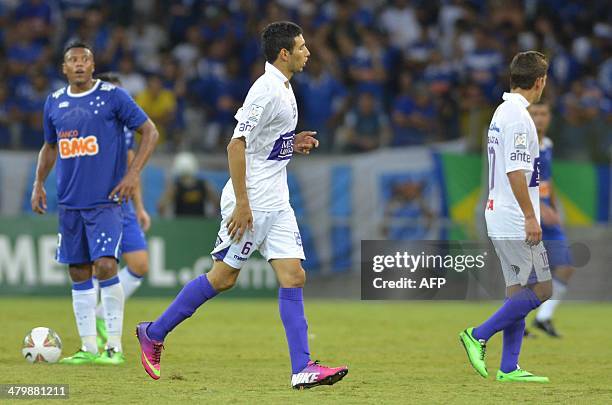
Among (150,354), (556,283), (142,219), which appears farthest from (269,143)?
(556,283)

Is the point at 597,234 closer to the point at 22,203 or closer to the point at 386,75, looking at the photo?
the point at 386,75

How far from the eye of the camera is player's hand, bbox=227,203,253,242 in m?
7.66

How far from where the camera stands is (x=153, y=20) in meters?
21.6

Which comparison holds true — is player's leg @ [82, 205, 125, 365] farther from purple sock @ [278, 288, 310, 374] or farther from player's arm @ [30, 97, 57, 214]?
purple sock @ [278, 288, 310, 374]

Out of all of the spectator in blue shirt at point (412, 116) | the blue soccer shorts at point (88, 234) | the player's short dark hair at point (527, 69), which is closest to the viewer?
the player's short dark hair at point (527, 69)

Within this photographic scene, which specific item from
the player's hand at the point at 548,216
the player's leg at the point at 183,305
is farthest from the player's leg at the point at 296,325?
the player's hand at the point at 548,216

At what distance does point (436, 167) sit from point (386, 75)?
126 inches

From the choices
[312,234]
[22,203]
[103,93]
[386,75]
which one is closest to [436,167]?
[312,234]

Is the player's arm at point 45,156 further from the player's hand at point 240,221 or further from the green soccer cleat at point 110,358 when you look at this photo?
the player's hand at point 240,221

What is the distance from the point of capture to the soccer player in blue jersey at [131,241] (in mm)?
10375

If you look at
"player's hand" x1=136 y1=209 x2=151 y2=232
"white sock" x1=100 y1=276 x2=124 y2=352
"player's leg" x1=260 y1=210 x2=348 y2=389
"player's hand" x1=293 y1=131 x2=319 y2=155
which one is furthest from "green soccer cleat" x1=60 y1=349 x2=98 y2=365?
"player's hand" x1=293 y1=131 x2=319 y2=155

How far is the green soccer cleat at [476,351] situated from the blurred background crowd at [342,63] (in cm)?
840

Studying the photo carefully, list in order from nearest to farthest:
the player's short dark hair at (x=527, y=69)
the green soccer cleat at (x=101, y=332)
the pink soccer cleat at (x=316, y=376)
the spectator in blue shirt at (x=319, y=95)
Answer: the pink soccer cleat at (x=316, y=376)
the player's short dark hair at (x=527, y=69)
the green soccer cleat at (x=101, y=332)
the spectator in blue shirt at (x=319, y=95)

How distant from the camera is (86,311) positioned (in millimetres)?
9430
